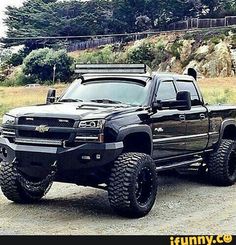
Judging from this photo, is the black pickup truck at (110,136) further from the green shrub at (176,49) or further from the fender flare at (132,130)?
the green shrub at (176,49)

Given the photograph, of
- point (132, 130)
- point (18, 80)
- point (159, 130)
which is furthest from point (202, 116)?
point (18, 80)

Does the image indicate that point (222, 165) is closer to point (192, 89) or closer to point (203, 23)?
point (192, 89)

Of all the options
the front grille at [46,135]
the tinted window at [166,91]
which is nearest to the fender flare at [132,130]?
the front grille at [46,135]

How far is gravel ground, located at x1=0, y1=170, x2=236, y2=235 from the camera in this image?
21.5 feet

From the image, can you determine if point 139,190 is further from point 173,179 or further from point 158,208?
point 173,179

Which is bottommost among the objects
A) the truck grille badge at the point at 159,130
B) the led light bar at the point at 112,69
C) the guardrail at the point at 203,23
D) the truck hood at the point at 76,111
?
the truck grille badge at the point at 159,130

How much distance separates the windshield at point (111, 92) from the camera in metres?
8.10

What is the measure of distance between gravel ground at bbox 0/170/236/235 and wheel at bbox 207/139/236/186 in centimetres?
19

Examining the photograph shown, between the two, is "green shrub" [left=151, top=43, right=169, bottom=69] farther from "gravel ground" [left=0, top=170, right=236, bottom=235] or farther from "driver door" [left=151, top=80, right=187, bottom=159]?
"driver door" [left=151, top=80, right=187, bottom=159]

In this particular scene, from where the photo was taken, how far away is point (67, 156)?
270 inches

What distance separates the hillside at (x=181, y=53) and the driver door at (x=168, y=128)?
40751mm

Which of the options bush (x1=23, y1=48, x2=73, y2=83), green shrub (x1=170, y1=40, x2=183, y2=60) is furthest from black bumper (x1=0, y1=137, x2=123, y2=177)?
green shrub (x1=170, y1=40, x2=183, y2=60)

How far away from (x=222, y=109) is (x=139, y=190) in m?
3.26

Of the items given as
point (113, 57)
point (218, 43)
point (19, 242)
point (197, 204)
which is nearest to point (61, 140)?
point (19, 242)
